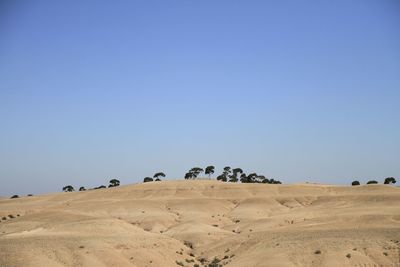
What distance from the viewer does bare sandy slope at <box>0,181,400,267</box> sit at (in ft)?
118

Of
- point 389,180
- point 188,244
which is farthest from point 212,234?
point 389,180

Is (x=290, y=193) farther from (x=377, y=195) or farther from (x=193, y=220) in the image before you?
(x=193, y=220)

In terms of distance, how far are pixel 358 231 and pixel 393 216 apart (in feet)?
26.9

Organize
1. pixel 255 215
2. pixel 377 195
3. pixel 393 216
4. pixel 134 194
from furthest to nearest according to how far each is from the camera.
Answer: pixel 134 194 < pixel 377 195 < pixel 255 215 < pixel 393 216

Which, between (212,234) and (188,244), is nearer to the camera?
(188,244)

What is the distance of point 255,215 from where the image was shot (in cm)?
6228

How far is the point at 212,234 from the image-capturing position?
4856cm

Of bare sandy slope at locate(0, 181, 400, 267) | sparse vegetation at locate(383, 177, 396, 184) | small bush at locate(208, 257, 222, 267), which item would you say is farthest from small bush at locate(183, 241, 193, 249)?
sparse vegetation at locate(383, 177, 396, 184)

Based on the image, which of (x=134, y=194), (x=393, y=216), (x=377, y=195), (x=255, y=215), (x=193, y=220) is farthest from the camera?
(x=134, y=194)

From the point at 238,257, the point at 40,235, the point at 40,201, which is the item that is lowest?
the point at 238,257

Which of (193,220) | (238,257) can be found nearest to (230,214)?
(193,220)

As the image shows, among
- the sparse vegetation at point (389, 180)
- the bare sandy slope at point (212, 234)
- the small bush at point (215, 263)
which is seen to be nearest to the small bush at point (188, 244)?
the bare sandy slope at point (212, 234)

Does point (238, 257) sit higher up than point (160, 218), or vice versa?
point (160, 218)

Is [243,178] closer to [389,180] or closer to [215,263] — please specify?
[389,180]
